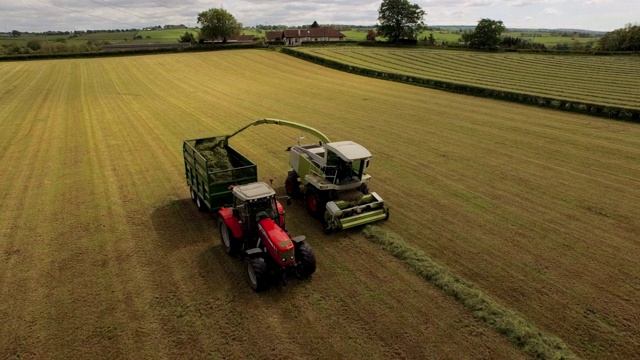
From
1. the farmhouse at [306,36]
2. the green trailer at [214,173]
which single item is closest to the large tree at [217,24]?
the farmhouse at [306,36]

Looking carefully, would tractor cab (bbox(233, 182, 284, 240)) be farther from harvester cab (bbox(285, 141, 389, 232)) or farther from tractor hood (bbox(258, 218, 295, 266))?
harvester cab (bbox(285, 141, 389, 232))

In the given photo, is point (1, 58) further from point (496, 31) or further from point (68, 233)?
point (496, 31)

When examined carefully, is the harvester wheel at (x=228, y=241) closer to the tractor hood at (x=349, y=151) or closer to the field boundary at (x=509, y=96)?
the tractor hood at (x=349, y=151)

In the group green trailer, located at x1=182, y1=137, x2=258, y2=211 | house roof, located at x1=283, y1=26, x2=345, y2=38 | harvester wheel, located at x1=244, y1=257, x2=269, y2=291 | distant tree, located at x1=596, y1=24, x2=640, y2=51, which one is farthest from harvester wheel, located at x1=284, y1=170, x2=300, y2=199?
house roof, located at x1=283, y1=26, x2=345, y2=38

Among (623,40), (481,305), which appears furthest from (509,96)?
(623,40)

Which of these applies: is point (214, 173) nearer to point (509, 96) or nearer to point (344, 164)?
point (344, 164)

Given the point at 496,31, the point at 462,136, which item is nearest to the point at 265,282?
the point at 462,136
